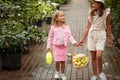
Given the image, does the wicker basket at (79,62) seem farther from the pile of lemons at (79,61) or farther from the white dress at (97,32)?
the white dress at (97,32)

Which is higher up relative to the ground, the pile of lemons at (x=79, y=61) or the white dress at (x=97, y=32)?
the white dress at (x=97, y=32)

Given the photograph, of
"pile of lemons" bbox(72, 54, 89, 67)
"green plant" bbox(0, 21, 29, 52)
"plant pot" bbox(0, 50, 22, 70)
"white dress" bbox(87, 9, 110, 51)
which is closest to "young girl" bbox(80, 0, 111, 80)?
"white dress" bbox(87, 9, 110, 51)

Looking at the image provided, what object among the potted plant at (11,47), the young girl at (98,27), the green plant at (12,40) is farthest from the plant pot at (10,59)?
the young girl at (98,27)

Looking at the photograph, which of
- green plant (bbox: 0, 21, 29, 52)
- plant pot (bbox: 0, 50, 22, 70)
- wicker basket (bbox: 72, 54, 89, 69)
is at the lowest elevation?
plant pot (bbox: 0, 50, 22, 70)

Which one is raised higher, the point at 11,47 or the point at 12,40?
the point at 12,40

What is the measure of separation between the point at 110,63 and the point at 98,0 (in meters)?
2.80

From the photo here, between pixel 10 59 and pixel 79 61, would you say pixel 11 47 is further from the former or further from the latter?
pixel 79 61

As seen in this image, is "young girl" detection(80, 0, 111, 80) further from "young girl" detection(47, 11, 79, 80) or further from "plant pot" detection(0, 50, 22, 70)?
"plant pot" detection(0, 50, 22, 70)

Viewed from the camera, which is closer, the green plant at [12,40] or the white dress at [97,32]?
A: the white dress at [97,32]

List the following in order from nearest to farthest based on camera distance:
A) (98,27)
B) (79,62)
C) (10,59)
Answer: (98,27) → (79,62) → (10,59)

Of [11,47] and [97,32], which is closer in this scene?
[97,32]

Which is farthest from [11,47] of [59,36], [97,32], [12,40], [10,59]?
[97,32]

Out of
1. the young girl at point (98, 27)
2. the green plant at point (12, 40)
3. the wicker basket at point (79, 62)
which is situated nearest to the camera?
the young girl at point (98, 27)

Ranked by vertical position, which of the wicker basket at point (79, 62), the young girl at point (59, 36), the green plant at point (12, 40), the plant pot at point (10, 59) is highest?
the young girl at point (59, 36)
